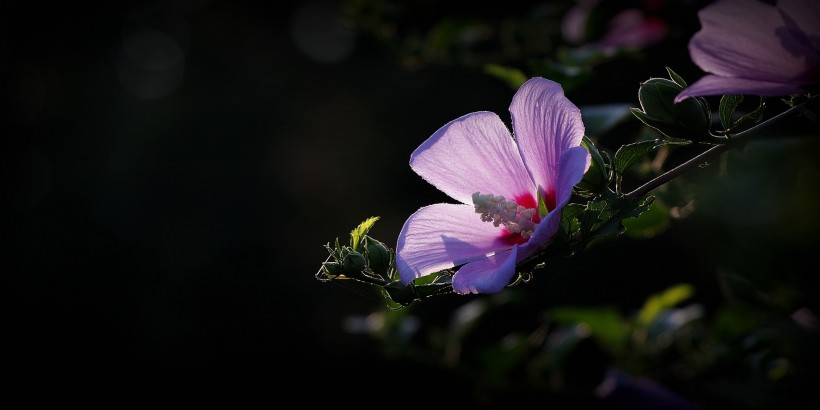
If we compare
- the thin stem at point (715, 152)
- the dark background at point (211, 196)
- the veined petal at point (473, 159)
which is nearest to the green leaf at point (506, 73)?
the veined petal at point (473, 159)

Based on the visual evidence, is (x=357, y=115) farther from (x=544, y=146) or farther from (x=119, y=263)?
(x=544, y=146)

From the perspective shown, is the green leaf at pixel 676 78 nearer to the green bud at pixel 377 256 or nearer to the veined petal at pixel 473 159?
the veined petal at pixel 473 159

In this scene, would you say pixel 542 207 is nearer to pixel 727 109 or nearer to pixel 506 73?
pixel 727 109

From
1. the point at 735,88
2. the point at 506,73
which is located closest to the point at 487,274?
the point at 735,88

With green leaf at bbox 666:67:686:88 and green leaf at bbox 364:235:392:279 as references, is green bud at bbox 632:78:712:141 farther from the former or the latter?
green leaf at bbox 364:235:392:279

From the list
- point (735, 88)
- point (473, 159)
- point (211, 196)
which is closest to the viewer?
point (735, 88)

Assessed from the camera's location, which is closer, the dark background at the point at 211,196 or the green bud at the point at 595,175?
the green bud at the point at 595,175
